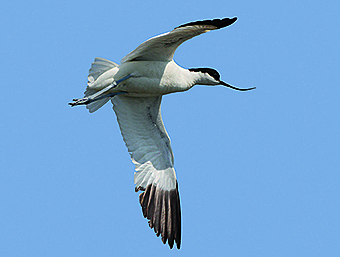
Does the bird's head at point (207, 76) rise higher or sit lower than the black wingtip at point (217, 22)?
lower

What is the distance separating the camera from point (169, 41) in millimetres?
Result: 7414

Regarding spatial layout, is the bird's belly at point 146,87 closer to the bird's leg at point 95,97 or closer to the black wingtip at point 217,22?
the bird's leg at point 95,97

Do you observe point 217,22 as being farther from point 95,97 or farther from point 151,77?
point 95,97

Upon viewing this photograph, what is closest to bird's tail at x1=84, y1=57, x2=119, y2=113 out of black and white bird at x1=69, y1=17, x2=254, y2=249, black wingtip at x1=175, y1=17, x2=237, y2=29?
black and white bird at x1=69, y1=17, x2=254, y2=249

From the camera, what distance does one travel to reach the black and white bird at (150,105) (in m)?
7.70

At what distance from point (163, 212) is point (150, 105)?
1471mm

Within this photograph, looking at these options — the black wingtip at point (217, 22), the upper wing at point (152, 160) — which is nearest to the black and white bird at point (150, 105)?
the upper wing at point (152, 160)

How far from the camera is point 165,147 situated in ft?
28.2

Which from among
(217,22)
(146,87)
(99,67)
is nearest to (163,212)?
(146,87)

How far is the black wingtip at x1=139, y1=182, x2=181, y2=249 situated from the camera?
8367 mm

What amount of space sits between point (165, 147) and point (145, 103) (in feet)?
2.26

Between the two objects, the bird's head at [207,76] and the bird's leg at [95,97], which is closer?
the bird's leg at [95,97]

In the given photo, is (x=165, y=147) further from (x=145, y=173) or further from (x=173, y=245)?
(x=173, y=245)

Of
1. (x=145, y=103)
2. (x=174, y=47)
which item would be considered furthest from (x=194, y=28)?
(x=145, y=103)
